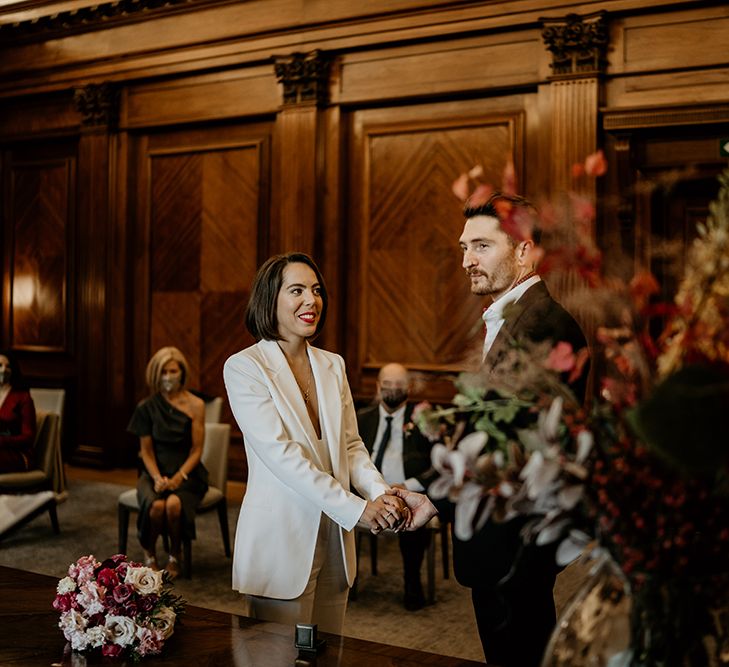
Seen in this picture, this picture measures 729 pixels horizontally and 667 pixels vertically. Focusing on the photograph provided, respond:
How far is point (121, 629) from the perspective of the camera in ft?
6.70

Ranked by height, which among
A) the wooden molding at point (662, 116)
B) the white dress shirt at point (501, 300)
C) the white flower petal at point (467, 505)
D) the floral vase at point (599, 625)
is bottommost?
the floral vase at point (599, 625)

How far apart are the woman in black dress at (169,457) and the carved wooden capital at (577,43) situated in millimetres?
3632

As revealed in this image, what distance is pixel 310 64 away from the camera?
25.0 ft

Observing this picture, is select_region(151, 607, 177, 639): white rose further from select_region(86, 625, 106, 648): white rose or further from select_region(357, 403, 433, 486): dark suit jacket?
select_region(357, 403, 433, 486): dark suit jacket

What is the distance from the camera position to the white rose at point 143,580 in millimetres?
2111

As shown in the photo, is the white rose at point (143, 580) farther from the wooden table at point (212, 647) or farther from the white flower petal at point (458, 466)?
the white flower petal at point (458, 466)

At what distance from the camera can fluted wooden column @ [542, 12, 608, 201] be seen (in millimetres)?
6473

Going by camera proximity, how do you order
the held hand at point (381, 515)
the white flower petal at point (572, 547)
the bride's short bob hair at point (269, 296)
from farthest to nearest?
the bride's short bob hair at point (269, 296) → the held hand at point (381, 515) → the white flower petal at point (572, 547)

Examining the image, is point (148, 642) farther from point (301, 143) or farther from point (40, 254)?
point (40, 254)

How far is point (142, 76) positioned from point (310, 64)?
2.03 meters

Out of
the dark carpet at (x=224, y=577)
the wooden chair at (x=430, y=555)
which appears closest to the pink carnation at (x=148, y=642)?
the dark carpet at (x=224, y=577)

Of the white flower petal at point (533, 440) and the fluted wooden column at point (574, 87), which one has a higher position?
the fluted wooden column at point (574, 87)

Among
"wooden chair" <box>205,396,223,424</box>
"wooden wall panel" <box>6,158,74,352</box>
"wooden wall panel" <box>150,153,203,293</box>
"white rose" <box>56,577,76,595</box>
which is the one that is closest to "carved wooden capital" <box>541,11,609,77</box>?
"wooden chair" <box>205,396,223,424</box>

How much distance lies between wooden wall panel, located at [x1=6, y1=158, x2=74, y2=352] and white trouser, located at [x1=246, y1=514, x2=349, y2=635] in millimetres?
7198
